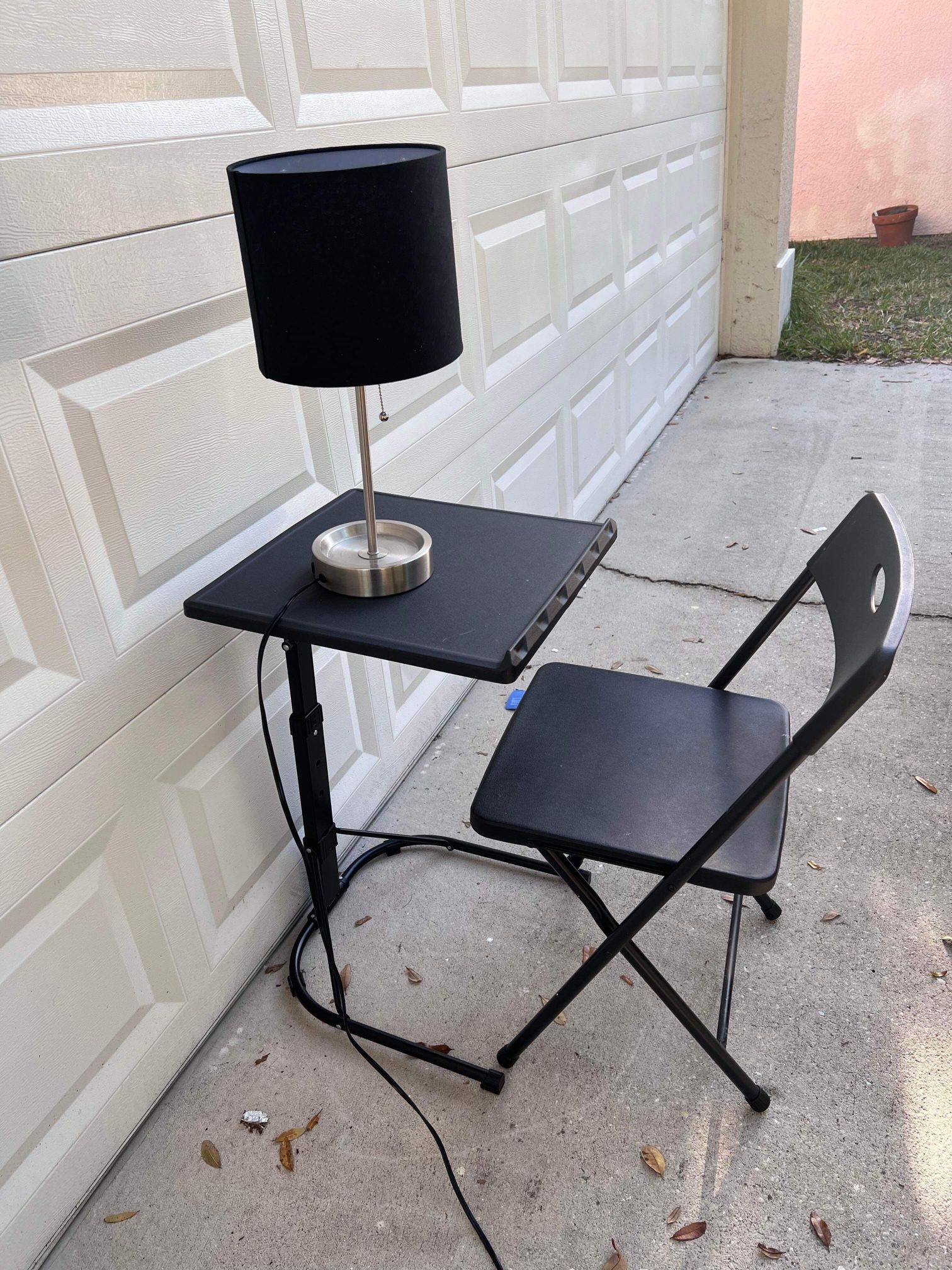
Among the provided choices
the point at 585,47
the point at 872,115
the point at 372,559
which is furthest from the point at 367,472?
the point at 872,115

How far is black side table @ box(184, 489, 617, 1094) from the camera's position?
122cm

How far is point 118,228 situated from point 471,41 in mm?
1241

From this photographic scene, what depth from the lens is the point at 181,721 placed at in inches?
57.7

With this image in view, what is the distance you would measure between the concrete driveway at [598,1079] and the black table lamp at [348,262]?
1.13 meters

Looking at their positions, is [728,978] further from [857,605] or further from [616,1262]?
[857,605]

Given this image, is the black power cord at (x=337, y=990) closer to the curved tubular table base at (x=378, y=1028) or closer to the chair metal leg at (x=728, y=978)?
the curved tubular table base at (x=378, y=1028)

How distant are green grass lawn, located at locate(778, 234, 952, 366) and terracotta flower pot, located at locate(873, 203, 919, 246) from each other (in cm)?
10

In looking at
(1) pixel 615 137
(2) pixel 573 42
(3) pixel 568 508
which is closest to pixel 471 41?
(2) pixel 573 42

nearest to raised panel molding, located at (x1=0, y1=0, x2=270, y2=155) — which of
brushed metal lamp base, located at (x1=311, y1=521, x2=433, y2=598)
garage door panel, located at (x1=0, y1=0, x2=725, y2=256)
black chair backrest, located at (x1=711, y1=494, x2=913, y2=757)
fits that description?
garage door panel, located at (x1=0, y1=0, x2=725, y2=256)

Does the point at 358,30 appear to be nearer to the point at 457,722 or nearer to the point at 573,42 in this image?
the point at 573,42

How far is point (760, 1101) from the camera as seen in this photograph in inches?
57.0

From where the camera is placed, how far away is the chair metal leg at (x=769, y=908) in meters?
1.78

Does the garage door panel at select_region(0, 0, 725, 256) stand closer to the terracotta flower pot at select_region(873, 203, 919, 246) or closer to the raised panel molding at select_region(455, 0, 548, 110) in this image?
the raised panel molding at select_region(455, 0, 548, 110)

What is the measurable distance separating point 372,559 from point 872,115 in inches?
353
